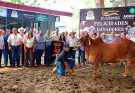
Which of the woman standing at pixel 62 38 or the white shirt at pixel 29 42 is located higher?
the woman standing at pixel 62 38

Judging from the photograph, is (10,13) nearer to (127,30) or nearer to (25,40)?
(25,40)

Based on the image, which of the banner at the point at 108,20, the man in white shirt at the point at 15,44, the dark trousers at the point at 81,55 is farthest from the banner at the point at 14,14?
the dark trousers at the point at 81,55

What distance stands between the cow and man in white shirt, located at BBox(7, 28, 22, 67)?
15.6ft

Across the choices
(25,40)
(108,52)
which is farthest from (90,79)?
(25,40)

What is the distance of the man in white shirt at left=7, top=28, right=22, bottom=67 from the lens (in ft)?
50.7

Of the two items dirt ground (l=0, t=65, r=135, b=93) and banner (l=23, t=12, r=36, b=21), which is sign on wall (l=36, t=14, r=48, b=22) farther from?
dirt ground (l=0, t=65, r=135, b=93)

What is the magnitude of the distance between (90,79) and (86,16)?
8.59 m

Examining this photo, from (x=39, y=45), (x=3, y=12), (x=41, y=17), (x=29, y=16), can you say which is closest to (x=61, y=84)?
(x=39, y=45)

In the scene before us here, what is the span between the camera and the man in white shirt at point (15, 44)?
50.7 feet

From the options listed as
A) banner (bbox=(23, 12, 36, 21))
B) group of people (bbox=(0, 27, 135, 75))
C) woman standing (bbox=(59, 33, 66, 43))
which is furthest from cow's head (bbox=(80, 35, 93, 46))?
banner (bbox=(23, 12, 36, 21))

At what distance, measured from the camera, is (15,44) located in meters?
15.5

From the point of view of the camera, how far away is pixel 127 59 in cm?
1180

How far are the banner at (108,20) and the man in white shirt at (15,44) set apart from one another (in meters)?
5.00

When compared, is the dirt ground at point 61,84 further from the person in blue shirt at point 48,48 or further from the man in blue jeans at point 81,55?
the man in blue jeans at point 81,55
